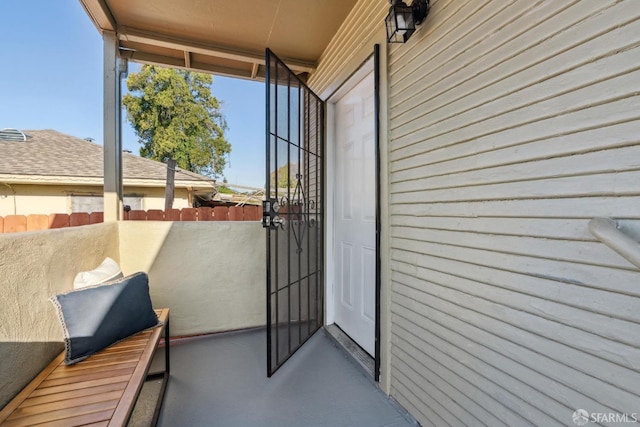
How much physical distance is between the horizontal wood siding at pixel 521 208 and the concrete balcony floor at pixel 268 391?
0.34 meters

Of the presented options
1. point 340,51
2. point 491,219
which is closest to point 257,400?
point 491,219

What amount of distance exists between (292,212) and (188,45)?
1816 mm

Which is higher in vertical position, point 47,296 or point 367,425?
point 47,296

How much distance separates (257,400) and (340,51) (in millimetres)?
2721

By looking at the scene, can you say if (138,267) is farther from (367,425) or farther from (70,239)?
(367,425)

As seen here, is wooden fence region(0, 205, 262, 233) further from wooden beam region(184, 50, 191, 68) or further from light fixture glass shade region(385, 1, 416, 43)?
light fixture glass shade region(385, 1, 416, 43)

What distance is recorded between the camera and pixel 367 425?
1.59 m

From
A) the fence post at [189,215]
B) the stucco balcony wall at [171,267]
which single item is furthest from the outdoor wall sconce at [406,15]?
the fence post at [189,215]

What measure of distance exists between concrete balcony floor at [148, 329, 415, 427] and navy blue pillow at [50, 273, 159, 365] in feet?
1.87

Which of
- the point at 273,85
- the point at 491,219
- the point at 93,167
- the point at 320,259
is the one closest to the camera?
the point at 491,219

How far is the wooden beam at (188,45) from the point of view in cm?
247

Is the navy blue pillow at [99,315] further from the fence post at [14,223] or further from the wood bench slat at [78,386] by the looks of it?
the fence post at [14,223]

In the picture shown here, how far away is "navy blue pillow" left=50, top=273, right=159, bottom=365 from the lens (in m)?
1.43

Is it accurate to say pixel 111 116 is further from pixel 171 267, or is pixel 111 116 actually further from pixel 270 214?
pixel 270 214
